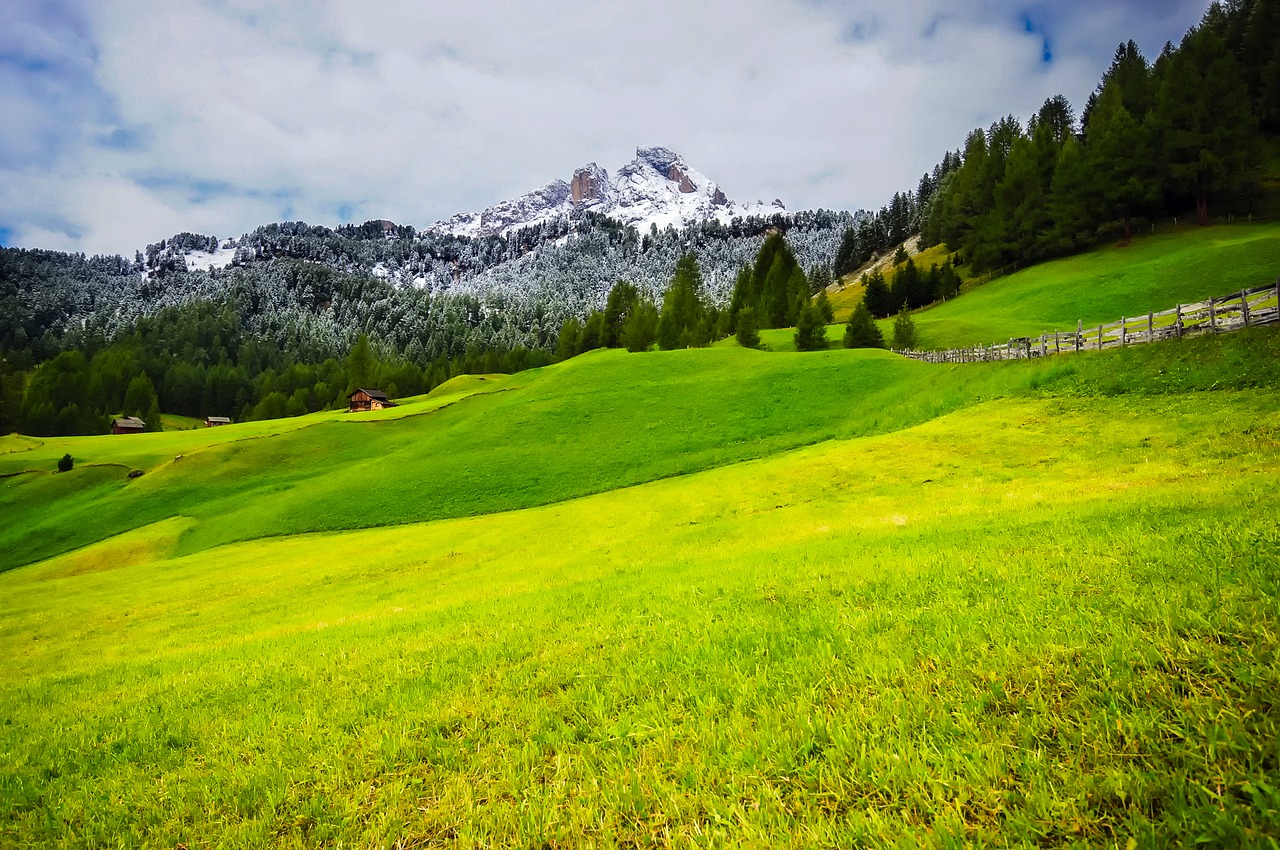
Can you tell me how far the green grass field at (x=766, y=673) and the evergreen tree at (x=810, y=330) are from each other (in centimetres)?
4296

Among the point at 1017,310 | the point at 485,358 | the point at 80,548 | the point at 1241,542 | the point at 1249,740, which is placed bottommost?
the point at 80,548

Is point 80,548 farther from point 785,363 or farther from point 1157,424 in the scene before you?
point 1157,424

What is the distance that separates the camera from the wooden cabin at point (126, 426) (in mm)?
109250

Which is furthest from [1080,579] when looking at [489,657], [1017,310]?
[1017,310]

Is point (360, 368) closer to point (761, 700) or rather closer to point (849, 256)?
point (849, 256)

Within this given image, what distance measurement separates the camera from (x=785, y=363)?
5031 cm

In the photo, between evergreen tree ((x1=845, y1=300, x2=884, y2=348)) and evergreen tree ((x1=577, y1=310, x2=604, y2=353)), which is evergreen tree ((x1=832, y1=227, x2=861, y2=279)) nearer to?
evergreen tree ((x1=577, y1=310, x2=604, y2=353))

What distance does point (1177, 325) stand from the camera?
23.6 metres

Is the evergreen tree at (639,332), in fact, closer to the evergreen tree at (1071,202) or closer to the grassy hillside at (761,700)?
the evergreen tree at (1071,202)

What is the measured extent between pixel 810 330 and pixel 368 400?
87583mm

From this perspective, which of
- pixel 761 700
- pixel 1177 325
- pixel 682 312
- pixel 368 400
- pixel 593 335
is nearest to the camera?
pixel 761 700

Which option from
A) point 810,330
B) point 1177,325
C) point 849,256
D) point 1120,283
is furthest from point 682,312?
point 849,256

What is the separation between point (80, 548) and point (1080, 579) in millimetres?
55785

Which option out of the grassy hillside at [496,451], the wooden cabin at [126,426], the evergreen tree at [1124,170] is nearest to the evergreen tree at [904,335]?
the grassy hillside at [496,451]
